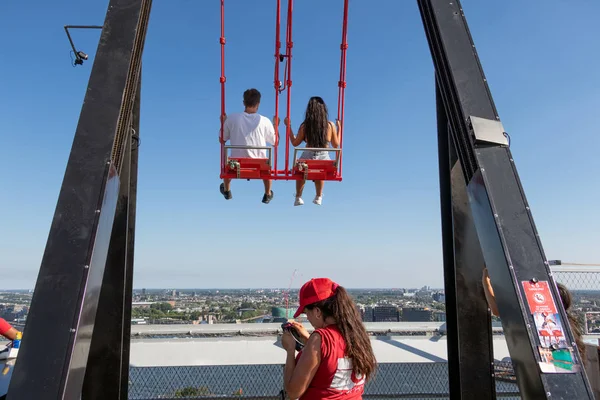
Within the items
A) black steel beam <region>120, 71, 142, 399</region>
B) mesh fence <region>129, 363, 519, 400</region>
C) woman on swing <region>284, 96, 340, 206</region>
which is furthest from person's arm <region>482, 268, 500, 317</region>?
woman on swing <region>284, 96, 340, 206</region>

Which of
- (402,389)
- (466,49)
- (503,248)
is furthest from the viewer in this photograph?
(402,389)

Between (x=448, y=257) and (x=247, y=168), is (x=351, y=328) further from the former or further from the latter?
(x=247, y=168)

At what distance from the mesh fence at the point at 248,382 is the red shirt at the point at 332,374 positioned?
9.55 ft

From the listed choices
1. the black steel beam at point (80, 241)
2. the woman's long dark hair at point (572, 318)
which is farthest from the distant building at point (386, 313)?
the black steel beam at point (80, 241)

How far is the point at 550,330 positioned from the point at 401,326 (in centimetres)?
498

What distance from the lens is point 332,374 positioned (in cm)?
224

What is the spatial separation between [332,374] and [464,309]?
55.7 inches

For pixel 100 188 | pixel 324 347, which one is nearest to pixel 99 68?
pixel 100 188

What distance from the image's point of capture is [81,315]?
1.87 metres

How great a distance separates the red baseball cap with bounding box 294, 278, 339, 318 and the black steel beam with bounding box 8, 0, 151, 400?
1004 millimetres

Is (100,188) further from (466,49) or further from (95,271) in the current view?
(466,49)

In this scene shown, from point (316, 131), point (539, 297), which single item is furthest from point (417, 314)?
point (539, 297)

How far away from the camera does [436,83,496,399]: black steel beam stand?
3.19 metres

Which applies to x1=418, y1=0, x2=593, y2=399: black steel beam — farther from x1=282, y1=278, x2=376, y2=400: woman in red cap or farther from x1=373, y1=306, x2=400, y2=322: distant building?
x1=373, y1=306, x2=400, y2=322: distant building
